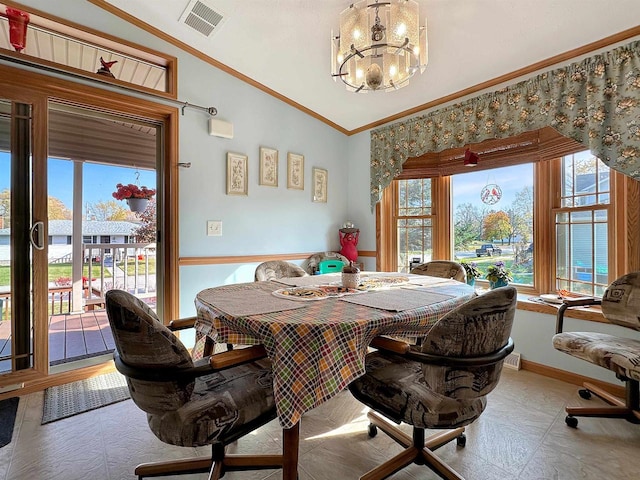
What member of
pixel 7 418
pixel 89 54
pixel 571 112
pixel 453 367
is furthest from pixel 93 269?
pixel 571 112

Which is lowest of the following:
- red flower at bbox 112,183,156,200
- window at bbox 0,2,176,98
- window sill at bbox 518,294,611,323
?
window sill at bbox 518,294,611,323

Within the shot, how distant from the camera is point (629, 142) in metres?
2.04

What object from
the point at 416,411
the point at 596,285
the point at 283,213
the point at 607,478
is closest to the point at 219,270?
the point at 283,213

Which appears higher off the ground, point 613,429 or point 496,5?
point 496,5

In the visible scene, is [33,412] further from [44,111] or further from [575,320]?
[575,320]

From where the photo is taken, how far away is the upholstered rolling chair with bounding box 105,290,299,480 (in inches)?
40.2

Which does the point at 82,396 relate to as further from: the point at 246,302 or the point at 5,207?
the point at 246,302

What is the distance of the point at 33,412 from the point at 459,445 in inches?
100

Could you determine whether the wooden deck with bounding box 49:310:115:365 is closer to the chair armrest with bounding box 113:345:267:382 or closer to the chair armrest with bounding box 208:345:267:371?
the chair armrest with bounding box 113:345:267:382

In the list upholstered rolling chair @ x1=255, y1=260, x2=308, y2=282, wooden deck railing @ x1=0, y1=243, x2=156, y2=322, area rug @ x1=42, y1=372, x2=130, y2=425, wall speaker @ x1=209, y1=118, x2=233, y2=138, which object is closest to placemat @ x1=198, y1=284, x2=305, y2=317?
upholstered rolling chair @ x1=255, y1=260, x2=308, y2=282

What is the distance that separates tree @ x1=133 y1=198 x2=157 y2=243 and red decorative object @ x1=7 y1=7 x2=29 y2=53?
1.43 meters

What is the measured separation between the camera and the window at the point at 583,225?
239cm

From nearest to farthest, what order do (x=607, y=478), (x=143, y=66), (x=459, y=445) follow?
1. (x=607, y=478)
2. (x=459, y=445)
3. (x=143, y=66)

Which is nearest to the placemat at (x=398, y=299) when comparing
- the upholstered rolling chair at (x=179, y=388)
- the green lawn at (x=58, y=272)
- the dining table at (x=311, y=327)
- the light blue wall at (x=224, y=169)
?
the dining table at (x=311, y=327)
